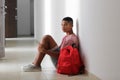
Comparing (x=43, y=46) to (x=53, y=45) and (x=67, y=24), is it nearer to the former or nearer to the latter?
(x=53, y=45)

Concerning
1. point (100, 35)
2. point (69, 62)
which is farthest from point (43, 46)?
point (100, 35)

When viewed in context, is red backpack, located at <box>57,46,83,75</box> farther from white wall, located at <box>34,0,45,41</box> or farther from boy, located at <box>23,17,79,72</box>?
white wall, located at <box>34,0,45,41</box>

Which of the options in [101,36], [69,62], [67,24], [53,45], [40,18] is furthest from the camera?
[40,18]

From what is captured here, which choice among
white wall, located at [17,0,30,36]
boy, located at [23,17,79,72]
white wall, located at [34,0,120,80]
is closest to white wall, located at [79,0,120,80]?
white wall, located at [34,0,120,80]

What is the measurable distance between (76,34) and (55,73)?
2.41 feet

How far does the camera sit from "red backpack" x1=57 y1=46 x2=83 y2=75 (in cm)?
382

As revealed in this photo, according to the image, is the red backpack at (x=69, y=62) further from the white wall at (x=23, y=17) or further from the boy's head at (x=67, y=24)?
the white wall at (x=23, y=17)

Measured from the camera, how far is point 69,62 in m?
3.81

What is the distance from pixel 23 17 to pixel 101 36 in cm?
1128

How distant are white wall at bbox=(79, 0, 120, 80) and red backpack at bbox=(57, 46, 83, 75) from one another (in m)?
0.15

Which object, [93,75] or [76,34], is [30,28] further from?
[93,75]

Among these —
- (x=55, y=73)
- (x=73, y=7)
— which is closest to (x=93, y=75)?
(x=55, y=73)

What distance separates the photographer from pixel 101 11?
129 inches

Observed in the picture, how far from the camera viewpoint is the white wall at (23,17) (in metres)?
14.3
